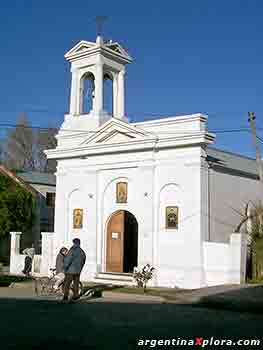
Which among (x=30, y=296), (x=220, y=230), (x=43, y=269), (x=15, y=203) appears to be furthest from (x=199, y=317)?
(x=15, y=203)

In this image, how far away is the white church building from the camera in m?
20.2

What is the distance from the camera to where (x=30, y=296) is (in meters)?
17.2

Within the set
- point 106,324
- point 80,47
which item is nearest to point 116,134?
point 80,47

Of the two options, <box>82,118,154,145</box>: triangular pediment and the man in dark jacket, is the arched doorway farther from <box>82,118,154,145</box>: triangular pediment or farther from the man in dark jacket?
the man in dark jacket

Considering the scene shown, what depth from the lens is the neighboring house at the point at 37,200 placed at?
35469 millimetres

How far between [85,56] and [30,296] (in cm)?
1235

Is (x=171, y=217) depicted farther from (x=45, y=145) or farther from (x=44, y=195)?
(x=45, y=145)

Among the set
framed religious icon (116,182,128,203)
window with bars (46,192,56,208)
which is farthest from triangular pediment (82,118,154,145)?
window with bars (46,192,56,208)

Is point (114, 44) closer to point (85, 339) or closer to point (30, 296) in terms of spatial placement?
point (30, 296)

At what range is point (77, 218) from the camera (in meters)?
24.2

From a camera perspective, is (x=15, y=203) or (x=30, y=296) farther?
(x=15, y=203)

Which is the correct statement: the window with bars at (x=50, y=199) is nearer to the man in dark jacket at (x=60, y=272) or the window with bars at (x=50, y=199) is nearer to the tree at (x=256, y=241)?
the tree at (x=256, y=241)

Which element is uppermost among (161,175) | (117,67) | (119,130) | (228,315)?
(117,67)

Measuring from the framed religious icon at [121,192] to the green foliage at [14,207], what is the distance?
38.3 ft
